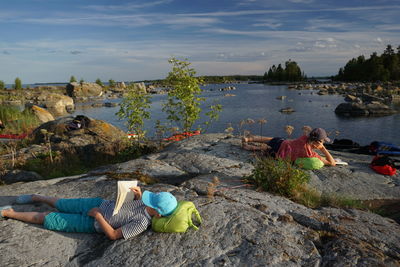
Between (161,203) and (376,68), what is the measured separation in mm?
92617

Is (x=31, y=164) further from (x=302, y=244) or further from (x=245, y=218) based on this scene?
(x=302, y=244)

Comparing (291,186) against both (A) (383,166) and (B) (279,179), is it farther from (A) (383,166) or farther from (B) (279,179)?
(A) (383,166)

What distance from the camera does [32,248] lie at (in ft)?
11.6

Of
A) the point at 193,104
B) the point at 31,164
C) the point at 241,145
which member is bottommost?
the point at 31,164

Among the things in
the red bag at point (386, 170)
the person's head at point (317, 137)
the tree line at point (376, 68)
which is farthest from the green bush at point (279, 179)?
the tree line at point (376, 68)

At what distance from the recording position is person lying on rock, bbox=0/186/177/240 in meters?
3.69

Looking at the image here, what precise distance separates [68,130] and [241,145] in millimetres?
8438

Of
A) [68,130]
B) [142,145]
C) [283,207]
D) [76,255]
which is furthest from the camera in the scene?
[68,130]

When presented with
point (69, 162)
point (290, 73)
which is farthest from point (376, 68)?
point (69, 162)

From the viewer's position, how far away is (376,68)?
8094cm

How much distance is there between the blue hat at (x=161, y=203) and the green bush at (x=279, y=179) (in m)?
2.06

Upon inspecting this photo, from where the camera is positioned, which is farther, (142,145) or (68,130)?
(68,130)

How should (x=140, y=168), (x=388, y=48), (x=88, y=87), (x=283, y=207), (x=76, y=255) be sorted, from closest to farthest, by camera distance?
(x=76, y=255)
(x=283, y=207)
(x=140, y=168)
(x=88, y=87)
(x=388, y=48)

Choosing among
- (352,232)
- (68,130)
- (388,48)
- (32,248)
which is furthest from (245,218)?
(388,48)
